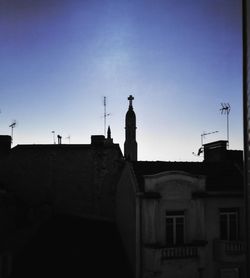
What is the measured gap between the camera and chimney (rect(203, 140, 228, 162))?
2144 centimetres

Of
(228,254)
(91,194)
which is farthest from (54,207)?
(228,254)

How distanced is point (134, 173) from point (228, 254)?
20.6 ft

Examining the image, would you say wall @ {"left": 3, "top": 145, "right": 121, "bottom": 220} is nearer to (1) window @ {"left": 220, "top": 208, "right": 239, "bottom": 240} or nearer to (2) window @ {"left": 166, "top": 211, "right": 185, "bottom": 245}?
(2) window @ {"left": 166, "top": 211, "right": 185, "bottom": 245}

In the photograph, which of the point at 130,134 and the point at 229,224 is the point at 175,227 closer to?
the point at 229,224

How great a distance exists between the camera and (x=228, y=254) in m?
16.0

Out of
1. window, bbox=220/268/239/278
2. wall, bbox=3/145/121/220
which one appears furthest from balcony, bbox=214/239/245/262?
Answer: wall, bbox=3/145/121/220

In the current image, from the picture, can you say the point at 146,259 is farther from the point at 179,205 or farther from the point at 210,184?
the point at 210,184

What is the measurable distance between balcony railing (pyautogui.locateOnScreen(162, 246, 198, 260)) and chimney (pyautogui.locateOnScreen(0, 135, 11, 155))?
16647 mm

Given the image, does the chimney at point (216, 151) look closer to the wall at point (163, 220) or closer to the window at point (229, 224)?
the window at point (229, 224)

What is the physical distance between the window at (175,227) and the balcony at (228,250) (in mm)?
1866

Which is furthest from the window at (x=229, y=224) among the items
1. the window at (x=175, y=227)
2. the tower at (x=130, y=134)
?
the tower at (x=130, y=134)

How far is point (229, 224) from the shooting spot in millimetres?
16875

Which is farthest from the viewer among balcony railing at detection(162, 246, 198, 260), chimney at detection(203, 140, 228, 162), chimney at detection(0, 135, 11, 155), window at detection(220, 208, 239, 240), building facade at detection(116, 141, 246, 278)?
chimney at detection(0, 135, 11, 155)

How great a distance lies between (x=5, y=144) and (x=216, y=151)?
16830mm
